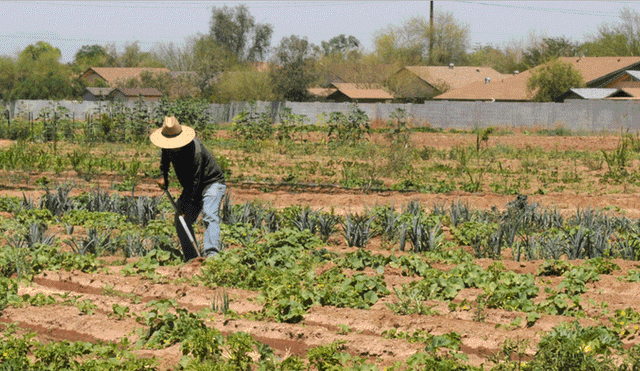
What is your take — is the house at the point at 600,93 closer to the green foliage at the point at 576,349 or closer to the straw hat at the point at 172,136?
the straw hat at the point at 172,136

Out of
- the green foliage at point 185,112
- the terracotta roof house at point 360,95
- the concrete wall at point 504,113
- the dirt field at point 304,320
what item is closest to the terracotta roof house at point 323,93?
the terracotta roof house at point 360,95

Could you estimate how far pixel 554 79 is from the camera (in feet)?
139

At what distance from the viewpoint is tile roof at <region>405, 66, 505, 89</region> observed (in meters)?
55.4

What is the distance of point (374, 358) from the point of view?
509 cm

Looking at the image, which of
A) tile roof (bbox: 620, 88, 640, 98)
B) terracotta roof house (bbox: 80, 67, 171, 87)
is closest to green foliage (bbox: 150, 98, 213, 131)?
tile roof (bbox: 620, 88, 640, 98)

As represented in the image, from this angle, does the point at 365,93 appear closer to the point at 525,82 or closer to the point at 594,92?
the point at 525,82

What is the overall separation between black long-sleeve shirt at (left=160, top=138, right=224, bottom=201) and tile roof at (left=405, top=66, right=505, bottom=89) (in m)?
47.6

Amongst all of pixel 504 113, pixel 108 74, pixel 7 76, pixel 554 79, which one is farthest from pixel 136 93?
pixel 504 113

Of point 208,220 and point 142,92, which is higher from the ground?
point 142,92

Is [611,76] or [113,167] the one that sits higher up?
[611,76]

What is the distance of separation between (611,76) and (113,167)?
3441 cm

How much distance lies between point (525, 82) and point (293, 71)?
1331 cm

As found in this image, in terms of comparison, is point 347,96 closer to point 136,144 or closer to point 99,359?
point 136,144

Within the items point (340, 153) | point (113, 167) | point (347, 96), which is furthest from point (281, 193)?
point (347, 96)
